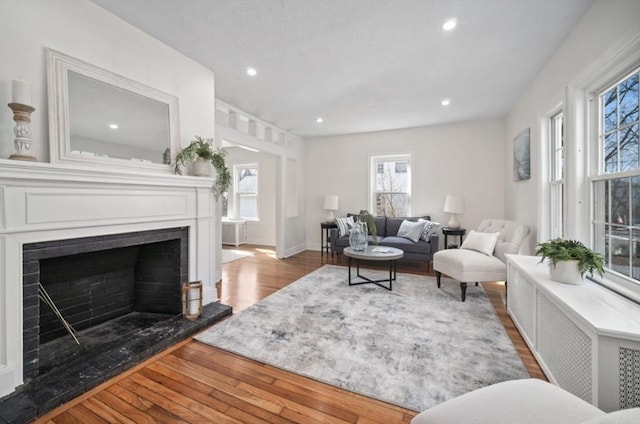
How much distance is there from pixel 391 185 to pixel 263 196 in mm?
3233

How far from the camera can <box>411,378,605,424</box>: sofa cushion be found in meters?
0.87

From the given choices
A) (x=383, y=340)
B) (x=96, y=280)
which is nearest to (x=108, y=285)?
(x=96, y=280)

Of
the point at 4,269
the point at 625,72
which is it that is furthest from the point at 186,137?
the point at 625,72

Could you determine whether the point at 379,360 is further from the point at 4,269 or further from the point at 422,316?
the point at 4,269

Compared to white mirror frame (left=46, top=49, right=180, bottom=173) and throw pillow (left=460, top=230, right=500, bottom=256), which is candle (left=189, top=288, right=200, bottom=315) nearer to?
white mirror frame (left=46, top=49, right=180, bottom=173)

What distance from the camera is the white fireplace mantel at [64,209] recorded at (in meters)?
1.50

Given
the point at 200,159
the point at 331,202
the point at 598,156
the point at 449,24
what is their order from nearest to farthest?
the point at 598,156, the point at 449,24, the point at 200,159, the point at 331,202

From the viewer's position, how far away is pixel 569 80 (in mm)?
2279

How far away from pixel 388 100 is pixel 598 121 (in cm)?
231

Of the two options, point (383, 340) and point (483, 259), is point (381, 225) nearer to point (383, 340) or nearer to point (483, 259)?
point (483, 259)

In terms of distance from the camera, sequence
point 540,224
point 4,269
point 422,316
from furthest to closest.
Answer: point 540,224 → point 422,316 → point 4,269

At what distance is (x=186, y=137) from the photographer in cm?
269

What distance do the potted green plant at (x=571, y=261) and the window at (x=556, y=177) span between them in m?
1.27

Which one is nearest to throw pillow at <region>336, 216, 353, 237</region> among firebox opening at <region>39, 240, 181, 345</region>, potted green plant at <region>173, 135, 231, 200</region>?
potted green plant at <region>173, 135, 231, 200</region>
